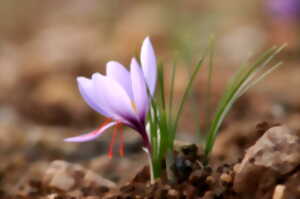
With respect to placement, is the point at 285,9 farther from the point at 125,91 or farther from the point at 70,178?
the point at 125,91

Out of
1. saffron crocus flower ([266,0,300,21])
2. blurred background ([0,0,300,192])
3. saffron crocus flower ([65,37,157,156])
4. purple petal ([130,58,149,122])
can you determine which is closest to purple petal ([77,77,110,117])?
saffron crocus flower ([65,37,157,156])

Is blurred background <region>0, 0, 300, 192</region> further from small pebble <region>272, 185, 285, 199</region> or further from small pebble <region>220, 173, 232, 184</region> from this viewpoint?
small pebble <region>272, 185, 285, 199</region>

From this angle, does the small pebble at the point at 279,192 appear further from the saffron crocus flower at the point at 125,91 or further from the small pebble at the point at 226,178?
the saffron crocus flower at the point at 125,91

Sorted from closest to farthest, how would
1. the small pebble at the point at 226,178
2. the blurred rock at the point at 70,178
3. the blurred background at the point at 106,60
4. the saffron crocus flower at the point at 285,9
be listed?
the small pebble at the point at 226,178 → the blurred rock at the point at 70,178 → the blurred background at the point at 106,60 → the saffron crocus flower at the point at 285,9

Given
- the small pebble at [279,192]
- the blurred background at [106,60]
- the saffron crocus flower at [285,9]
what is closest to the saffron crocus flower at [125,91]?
the blurred background at [106,60]

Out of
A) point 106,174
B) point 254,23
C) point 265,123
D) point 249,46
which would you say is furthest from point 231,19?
point 265,123

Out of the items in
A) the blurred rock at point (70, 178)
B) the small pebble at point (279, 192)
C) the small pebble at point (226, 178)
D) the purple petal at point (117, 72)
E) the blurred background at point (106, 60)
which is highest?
the blurred background at point (106, 60)

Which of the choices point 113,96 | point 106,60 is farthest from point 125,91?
point 106,60
